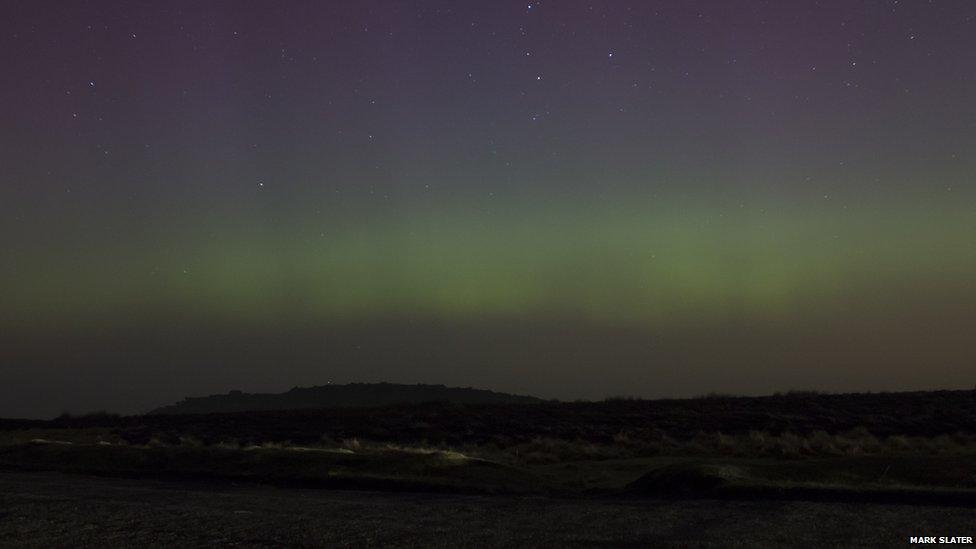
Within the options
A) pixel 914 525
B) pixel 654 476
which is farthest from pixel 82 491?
pixel 914 525

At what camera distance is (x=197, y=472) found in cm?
2388

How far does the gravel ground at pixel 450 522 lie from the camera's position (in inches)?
460

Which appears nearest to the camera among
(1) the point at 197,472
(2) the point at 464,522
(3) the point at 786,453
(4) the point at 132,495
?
(2) the point at 464,522

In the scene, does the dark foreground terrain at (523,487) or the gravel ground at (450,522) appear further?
the dark foreground terrain at (523,487)

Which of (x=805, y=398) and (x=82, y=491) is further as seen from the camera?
(x=805, y=398)

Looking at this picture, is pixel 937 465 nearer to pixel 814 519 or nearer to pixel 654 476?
pixel 654 476

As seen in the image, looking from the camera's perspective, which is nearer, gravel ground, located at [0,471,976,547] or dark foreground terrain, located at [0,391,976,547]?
gravel ground, located at [0,471,976,547]

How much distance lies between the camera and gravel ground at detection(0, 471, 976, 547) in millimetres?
11688

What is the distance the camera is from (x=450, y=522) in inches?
526

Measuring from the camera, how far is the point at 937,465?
2005cm

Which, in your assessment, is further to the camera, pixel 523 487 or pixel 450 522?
pixel 523 487

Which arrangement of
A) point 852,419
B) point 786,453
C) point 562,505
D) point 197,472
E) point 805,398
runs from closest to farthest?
point 562,505
point 197,472
point 786,453
point 852,419
point 805,398

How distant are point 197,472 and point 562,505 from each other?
12.8 metres

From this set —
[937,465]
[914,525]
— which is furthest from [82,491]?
[937,465]
